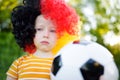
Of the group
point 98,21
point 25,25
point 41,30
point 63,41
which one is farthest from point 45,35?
point 98,21

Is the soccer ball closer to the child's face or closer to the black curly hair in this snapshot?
the child's face

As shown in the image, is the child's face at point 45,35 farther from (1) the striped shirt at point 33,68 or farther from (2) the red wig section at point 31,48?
(2) the red wig section at point 31,48

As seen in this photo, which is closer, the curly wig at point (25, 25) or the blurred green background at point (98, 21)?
the curly wig at point (25, 25)

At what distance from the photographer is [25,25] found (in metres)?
4.41

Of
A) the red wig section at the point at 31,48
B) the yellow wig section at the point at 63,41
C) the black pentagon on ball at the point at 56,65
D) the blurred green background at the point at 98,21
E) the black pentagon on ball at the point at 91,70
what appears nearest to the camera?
the black pentagon on ball at the point at 91,70

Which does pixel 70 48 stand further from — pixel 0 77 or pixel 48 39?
pixel 0 77

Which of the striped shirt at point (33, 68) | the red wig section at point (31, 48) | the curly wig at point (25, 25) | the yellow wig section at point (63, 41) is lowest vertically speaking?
the striped shirt at point (33, 68)

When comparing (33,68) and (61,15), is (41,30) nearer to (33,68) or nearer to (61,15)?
(61,15)

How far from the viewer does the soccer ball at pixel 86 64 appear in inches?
144

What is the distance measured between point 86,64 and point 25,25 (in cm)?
95

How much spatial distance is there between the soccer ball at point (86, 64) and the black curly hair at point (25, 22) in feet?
2.21

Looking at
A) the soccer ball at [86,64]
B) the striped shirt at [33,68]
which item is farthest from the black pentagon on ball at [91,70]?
the striped shirt at [33,68]

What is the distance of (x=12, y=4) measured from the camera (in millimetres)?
11125

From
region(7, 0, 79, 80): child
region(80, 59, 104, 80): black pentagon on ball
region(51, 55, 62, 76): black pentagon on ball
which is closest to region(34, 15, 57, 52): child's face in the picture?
region(7, 0, 79, 80): child
